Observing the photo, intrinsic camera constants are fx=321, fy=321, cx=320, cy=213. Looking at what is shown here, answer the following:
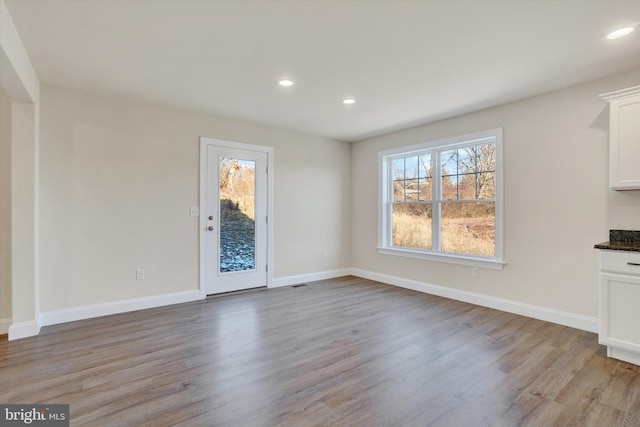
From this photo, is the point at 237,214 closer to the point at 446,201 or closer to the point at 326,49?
the point at 326,49

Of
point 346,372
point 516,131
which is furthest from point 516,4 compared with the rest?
point 346,372

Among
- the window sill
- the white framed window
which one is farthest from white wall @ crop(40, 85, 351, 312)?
the window sill

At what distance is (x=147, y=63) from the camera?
9.04ft

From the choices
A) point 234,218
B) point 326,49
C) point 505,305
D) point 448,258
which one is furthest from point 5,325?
point 505,305

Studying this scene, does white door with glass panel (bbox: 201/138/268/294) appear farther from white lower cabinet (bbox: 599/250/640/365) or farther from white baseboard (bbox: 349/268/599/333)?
white lower cabinet (bbox: 599/250/640/365)

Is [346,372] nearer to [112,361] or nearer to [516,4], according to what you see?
[112,361]

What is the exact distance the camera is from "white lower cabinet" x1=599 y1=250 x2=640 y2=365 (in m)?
2.41

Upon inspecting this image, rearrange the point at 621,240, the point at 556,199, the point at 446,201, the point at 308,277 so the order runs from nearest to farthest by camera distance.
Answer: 1. the point at 621,240
2. the point at 556,199
3. the point at 446,201
4. the point at 308,277

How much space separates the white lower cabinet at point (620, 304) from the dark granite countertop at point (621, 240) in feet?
0.17

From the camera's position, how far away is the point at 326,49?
251 centimetres

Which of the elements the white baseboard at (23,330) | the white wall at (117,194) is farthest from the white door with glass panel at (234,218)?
the white baseboard at (23,330)

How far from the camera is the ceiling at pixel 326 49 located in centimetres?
203

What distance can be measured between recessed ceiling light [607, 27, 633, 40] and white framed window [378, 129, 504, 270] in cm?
150

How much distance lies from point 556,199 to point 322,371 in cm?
293
